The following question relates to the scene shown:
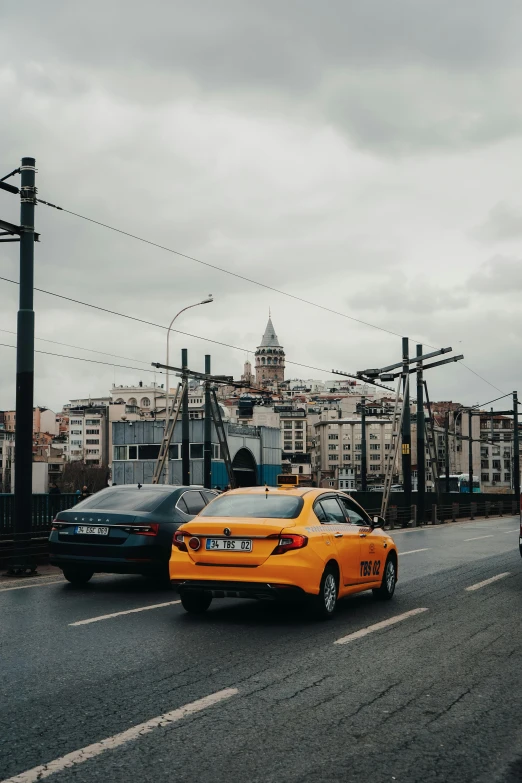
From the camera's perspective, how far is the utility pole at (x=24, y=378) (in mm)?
15617

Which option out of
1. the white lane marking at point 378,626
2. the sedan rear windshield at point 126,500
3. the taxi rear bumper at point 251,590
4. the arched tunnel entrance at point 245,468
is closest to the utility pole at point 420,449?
the sedan rear windshield at point 126,500

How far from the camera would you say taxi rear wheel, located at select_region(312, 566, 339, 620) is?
34.2 feet

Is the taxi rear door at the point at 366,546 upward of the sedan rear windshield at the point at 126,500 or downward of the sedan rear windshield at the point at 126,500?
downward

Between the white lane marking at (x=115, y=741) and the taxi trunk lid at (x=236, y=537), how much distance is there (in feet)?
11.1

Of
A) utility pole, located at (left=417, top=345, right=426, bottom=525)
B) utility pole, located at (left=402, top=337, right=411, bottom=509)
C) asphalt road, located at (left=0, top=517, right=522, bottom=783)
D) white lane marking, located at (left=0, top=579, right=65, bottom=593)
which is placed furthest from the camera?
utility pole, located at (left=417, top=345, right=426, bottom=525)

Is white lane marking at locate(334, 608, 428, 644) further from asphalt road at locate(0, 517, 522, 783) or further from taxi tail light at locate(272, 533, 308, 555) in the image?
taxi tail light at locate(272, 533, 308, 555)

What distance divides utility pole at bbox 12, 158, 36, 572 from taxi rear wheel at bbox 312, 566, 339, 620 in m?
6.45

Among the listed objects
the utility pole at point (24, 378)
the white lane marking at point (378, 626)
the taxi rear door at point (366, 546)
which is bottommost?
the white lane marking at point (378, 626)

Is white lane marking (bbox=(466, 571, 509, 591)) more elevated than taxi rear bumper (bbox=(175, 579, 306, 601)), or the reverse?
taxi rear bumper (bbox=(175, 579, 306, 601))

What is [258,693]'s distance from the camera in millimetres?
6777

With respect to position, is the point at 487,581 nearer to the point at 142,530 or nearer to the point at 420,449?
the point at 142,530

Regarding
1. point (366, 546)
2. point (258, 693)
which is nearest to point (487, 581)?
point (366, 546)

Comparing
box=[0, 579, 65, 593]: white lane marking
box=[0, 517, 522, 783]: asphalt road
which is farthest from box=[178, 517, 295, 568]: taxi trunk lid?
box=[0, 579, 65, 593]: white lane marking

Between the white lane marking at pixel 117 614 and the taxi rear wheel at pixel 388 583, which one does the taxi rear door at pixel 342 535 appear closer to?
the taxi rear wheel at pixel 388 583
